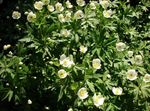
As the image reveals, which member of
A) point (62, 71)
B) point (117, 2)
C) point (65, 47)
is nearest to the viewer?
point (62, 71)

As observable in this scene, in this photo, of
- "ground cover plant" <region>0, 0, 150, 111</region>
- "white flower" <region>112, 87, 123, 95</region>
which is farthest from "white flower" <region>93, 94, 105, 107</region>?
"white flower" <region>112, 87, 123, 95</region>

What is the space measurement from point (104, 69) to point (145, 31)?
4.04 feet

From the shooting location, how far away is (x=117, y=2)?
443 cm

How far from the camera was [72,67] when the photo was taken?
129 inches

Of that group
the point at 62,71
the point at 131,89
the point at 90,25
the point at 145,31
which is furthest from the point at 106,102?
the point at 145,31

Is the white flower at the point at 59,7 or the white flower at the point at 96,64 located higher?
the white flower at the point at 59,7

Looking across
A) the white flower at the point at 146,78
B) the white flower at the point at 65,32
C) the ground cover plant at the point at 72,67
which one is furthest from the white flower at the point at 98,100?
the white flower at the point at 65,32

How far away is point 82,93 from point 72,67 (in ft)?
0.77

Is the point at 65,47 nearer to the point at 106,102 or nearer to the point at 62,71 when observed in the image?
the point at 62,71

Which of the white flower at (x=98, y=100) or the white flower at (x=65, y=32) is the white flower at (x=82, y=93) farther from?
the white flower at (x=65, y=32)

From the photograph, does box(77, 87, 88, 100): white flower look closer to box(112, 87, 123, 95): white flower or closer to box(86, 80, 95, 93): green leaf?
box(86, 80, 95, 93): green leaf

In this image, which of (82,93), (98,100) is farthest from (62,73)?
(98,100)

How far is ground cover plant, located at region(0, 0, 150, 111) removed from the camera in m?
3.32

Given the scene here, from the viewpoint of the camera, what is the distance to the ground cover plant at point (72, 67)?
131 inches
